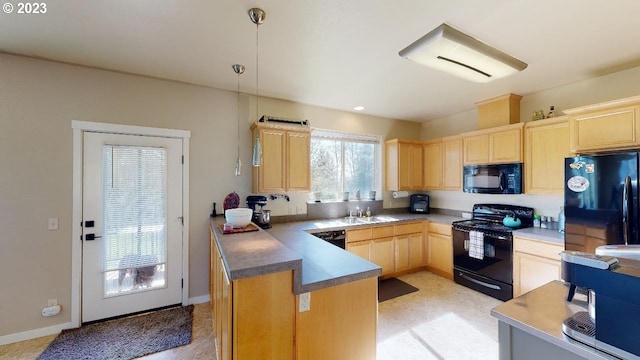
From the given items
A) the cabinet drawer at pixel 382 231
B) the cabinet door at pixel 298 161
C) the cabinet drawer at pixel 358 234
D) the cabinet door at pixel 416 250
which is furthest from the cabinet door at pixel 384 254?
the cabinet door at pixel 298 161

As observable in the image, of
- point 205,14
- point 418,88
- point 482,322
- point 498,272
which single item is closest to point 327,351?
point 482,322

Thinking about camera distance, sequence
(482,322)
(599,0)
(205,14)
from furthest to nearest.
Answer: (482,322), (205,14), (599,0)

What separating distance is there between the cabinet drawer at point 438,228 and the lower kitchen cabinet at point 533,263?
0.88 metres

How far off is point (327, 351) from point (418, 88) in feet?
10.1

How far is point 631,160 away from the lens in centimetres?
211

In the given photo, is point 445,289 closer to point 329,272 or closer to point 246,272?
point 329,272

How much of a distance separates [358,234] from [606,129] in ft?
9.22

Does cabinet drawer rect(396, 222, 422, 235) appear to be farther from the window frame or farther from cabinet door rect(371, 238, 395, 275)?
the window frame

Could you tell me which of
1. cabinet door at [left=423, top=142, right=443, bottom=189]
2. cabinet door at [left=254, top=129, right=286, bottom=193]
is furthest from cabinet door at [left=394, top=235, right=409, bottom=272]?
cabinet door at [left=254, top=129, right=286, bottom=193]

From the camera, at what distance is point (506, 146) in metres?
3.35

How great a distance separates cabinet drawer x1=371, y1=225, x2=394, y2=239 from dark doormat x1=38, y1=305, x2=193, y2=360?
255cm

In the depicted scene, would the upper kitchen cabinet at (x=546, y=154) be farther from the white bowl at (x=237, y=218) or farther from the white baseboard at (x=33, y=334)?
the white baseboard at (x=33, y=334)

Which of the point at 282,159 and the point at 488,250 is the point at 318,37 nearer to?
the point at 282,159

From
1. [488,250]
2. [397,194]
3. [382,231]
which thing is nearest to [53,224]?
[382,231]
